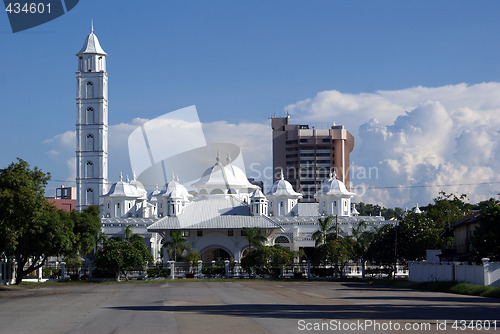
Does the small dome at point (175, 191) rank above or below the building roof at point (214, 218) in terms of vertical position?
above

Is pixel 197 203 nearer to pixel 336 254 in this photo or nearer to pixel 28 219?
pixel 336 254

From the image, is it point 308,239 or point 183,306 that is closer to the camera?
point 183,306

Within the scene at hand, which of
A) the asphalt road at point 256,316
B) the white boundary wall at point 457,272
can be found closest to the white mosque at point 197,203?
the white boundary wall at point 457,272

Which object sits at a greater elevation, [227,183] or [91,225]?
[227,183]

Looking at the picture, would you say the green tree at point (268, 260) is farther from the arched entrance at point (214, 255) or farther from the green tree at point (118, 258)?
the arched entrance at point (214, 255)

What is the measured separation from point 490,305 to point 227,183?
7371cm

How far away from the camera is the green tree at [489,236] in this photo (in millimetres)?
33188

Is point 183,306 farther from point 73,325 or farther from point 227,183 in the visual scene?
point 227,183

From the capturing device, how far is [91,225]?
175 ft

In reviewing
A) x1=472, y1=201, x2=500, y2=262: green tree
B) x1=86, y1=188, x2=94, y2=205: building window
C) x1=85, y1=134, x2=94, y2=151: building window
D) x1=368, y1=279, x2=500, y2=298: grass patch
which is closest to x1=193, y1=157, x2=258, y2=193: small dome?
x1=86, y1=188, x2=94, y2=205: building window

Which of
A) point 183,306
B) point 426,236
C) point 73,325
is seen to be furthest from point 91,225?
point 73,325

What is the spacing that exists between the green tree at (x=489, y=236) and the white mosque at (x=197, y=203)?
117ft

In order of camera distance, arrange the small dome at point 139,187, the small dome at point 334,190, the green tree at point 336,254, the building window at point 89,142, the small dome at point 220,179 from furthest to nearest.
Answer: the building window at point 89,142, the small dome at point 139,187, the small dome at point 220,179, the small dome at point 334,190, the green tree at point 336,254

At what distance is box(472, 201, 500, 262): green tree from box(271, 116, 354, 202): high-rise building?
13206 cm
